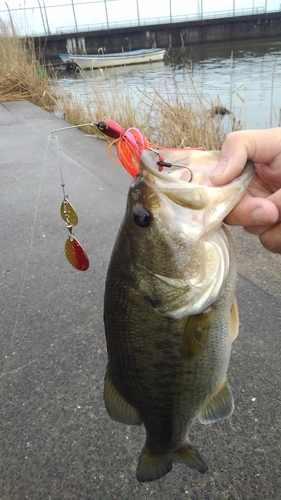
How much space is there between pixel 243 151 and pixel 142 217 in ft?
1.43

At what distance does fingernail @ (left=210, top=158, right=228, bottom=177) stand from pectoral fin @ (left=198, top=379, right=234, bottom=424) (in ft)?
2.60

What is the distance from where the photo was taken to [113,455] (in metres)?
1.90

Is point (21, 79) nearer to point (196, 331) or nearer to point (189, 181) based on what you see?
point (189, 181)

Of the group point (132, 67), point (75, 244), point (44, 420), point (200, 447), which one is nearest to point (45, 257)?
point (44, 420)

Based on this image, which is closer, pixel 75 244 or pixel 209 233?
pixel 209 233

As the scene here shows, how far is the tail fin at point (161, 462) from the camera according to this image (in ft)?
4.70

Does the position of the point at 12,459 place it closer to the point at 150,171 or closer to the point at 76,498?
the point at 76,498

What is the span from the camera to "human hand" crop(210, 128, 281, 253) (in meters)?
1.24

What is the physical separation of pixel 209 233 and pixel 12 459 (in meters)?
1.53

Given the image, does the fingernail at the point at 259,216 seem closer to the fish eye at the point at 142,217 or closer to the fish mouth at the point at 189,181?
the fish mouth at the point at 189,181

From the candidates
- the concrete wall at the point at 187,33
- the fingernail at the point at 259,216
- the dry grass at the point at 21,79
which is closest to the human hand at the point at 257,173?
the fingernail at the point at 259,216

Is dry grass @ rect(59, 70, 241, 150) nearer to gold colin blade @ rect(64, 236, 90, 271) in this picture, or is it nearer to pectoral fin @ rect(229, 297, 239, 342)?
gold colin blade @ rect(64, 236, 90, 271)

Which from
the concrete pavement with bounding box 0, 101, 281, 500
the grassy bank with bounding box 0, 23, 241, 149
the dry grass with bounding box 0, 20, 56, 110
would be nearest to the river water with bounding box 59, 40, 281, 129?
the grassy bank with bounding box 0, 23, 241, 149

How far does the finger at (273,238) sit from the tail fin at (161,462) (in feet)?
2.80
